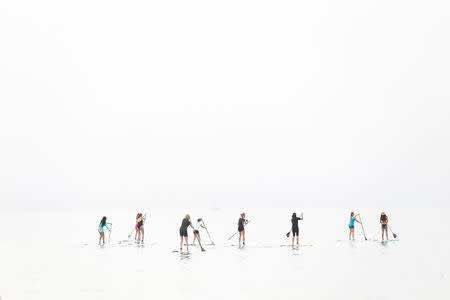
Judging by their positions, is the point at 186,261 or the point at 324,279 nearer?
the point at 324,279

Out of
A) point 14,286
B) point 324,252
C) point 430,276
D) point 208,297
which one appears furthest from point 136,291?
point 324,252

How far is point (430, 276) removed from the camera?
57.5 ft

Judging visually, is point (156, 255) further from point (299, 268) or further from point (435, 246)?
point (435, 246)

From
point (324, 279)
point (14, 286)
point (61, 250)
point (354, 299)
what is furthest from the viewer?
point (61, 250)

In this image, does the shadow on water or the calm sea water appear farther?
the shadow on water

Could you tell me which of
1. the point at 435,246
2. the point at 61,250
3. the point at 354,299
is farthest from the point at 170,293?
the point at 435,246

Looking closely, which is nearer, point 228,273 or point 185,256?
point 228,273

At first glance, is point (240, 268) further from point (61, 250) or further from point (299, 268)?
point (61, 250)

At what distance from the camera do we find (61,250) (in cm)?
2805

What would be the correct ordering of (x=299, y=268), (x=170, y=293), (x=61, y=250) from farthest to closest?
1. (x=61, y=250)
2. (x=299, y=268)
3. (x=170, y=293)

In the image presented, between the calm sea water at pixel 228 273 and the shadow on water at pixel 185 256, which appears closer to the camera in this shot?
the calm sea water at pixel 228 273

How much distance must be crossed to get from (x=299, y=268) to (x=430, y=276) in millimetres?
5256

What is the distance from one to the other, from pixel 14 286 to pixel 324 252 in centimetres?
1675

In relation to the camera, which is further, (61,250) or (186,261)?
(61,250)
